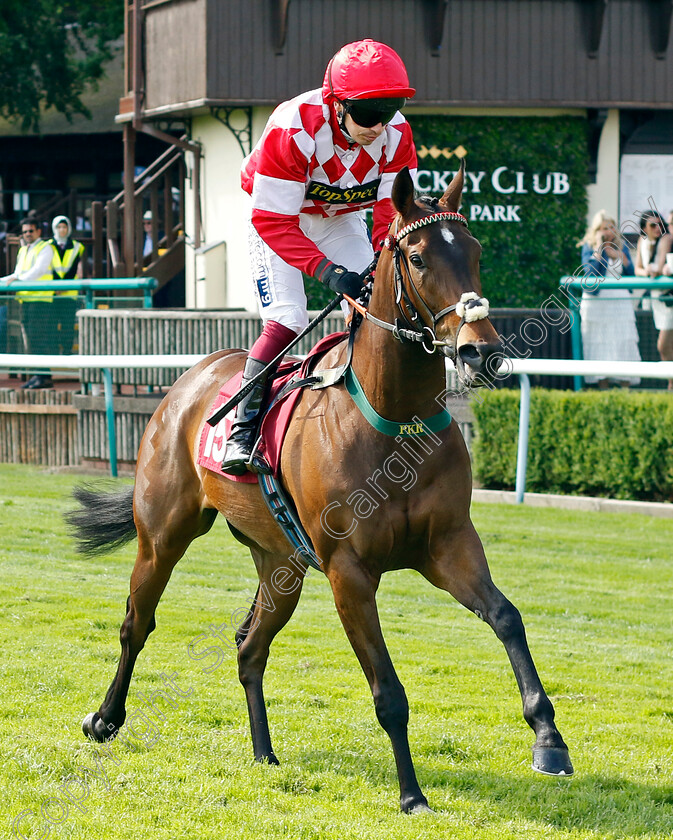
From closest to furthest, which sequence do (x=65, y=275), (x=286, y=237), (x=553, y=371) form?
(x=286, y=237) < (x=553, y=371) < (x=65, y=275)

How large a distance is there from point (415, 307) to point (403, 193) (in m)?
0.33

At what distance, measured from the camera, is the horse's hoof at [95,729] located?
4.39 metres

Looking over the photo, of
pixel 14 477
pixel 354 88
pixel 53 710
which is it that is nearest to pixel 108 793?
pixel 53 710

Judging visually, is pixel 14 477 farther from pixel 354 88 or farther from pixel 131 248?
pixel 354 88

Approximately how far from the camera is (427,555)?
373 centimetres

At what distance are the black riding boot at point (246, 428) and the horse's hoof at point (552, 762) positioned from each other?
1.34 meters

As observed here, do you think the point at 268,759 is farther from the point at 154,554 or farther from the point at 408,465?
the point at 408,465

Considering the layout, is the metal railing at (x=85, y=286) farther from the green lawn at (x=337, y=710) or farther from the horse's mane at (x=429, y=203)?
the horse's mane at (x=429, y=203)

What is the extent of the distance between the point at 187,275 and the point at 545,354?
6902 millimetres

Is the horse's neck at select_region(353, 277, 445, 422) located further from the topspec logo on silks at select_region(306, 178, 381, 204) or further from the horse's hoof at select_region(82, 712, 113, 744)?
the horse's hoof at select_region(82, 712, 113, 744)

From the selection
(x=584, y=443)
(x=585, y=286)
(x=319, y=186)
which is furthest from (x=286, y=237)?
(x=585, y=286)

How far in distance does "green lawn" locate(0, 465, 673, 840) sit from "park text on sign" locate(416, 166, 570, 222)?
27.5 feet

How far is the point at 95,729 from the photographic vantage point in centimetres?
439

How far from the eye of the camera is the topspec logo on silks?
4.19 metres
